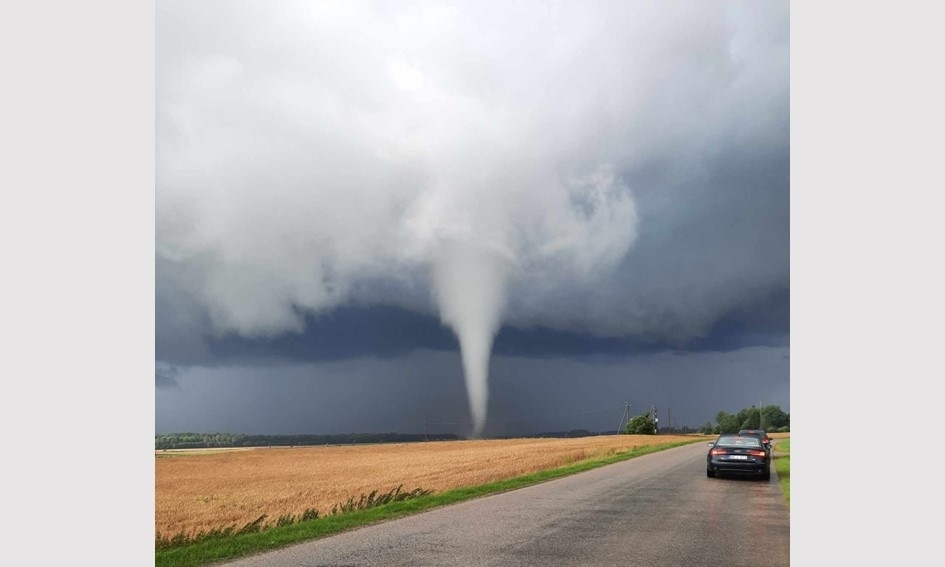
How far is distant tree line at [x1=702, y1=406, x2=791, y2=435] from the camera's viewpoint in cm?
11575

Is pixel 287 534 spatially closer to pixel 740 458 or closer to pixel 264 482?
pixel 740 458

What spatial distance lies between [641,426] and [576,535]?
114 meters

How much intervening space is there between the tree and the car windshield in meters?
97.6

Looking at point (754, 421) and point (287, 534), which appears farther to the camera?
point (754, 421)

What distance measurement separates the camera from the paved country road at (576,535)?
1167 cm

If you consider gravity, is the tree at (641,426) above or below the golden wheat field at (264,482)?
below

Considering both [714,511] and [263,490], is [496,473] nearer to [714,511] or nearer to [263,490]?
[263,490]

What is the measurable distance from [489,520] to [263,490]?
14.2 m

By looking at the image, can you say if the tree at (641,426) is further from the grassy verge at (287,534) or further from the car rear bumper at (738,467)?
the grassy verge at (287,534)

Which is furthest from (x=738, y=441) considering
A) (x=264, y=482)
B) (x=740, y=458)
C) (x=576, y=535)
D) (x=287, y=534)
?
(x=264, y=482)

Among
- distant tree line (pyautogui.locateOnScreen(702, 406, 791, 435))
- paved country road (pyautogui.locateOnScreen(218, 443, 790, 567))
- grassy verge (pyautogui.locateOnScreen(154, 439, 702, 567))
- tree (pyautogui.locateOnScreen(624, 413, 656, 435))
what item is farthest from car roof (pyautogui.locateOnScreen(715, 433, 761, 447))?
tree (pyautogui.locateOnScreen(624, 413, 656, 435))

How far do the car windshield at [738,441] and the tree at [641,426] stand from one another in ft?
320

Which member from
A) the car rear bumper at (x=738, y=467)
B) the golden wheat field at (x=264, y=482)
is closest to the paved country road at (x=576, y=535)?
the car rear bumper at (x=738, y=467)

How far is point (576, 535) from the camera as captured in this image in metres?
13.7
